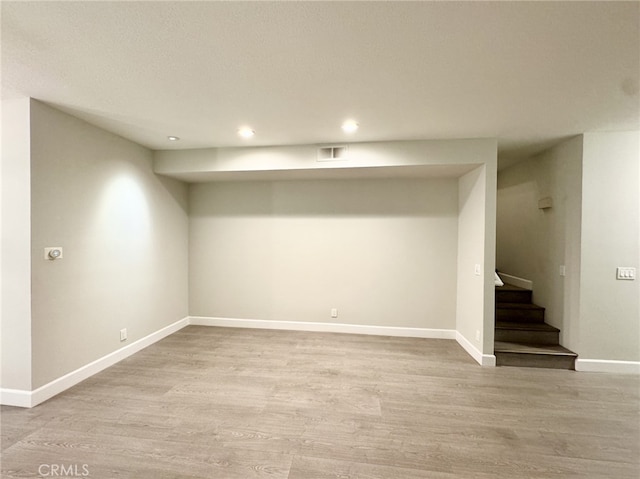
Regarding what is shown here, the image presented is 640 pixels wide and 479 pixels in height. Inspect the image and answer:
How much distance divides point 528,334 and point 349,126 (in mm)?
3356

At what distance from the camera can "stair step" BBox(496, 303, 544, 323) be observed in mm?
3629

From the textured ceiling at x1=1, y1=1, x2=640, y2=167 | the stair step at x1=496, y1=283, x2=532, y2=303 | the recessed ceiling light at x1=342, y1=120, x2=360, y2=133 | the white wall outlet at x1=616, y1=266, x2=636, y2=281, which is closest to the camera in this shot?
the textured ceiling at x1=1, y1=1, x2=640, y2=167

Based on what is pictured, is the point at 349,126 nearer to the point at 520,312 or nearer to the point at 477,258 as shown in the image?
the point at 477,258

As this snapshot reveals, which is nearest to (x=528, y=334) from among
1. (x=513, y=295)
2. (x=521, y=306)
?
(x=521, y=306)

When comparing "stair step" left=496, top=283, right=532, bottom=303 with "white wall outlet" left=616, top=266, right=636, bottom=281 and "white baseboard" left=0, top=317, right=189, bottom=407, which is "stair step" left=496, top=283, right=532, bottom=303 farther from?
"white baseboard" left=0, top=317, right=189, bottom=407

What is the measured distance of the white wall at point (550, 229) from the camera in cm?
309

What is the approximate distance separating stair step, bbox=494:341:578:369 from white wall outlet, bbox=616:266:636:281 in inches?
39.3

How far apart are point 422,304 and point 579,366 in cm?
176

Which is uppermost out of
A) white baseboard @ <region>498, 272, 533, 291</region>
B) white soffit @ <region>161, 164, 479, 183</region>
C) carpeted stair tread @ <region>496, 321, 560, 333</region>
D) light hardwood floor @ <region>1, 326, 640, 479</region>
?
white soffit @ <region>161, 164, 479, 183</region>

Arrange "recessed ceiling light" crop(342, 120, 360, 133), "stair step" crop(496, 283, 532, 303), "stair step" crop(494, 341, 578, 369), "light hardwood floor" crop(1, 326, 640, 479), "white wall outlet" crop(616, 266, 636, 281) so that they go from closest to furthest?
"light hardwood floor" crop(1, 326, 640, 479), "recessed ceiling light" crop(342, 120, 360, 133), "white wall outlet" crop(616, 266, 636, 281), "stair step" crop(494, 341, 578, 369), "stair step" crop(496, 283, 532, 303)

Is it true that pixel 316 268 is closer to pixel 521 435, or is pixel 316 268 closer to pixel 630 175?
pixel 521 435

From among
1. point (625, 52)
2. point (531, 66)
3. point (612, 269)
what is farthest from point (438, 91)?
point (612, 269)

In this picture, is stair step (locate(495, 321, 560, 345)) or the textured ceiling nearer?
the textured ceiling

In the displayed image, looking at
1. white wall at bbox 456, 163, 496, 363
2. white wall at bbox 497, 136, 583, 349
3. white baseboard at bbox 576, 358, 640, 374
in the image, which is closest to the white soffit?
white wall at bbox 456, 163, 496, 363
